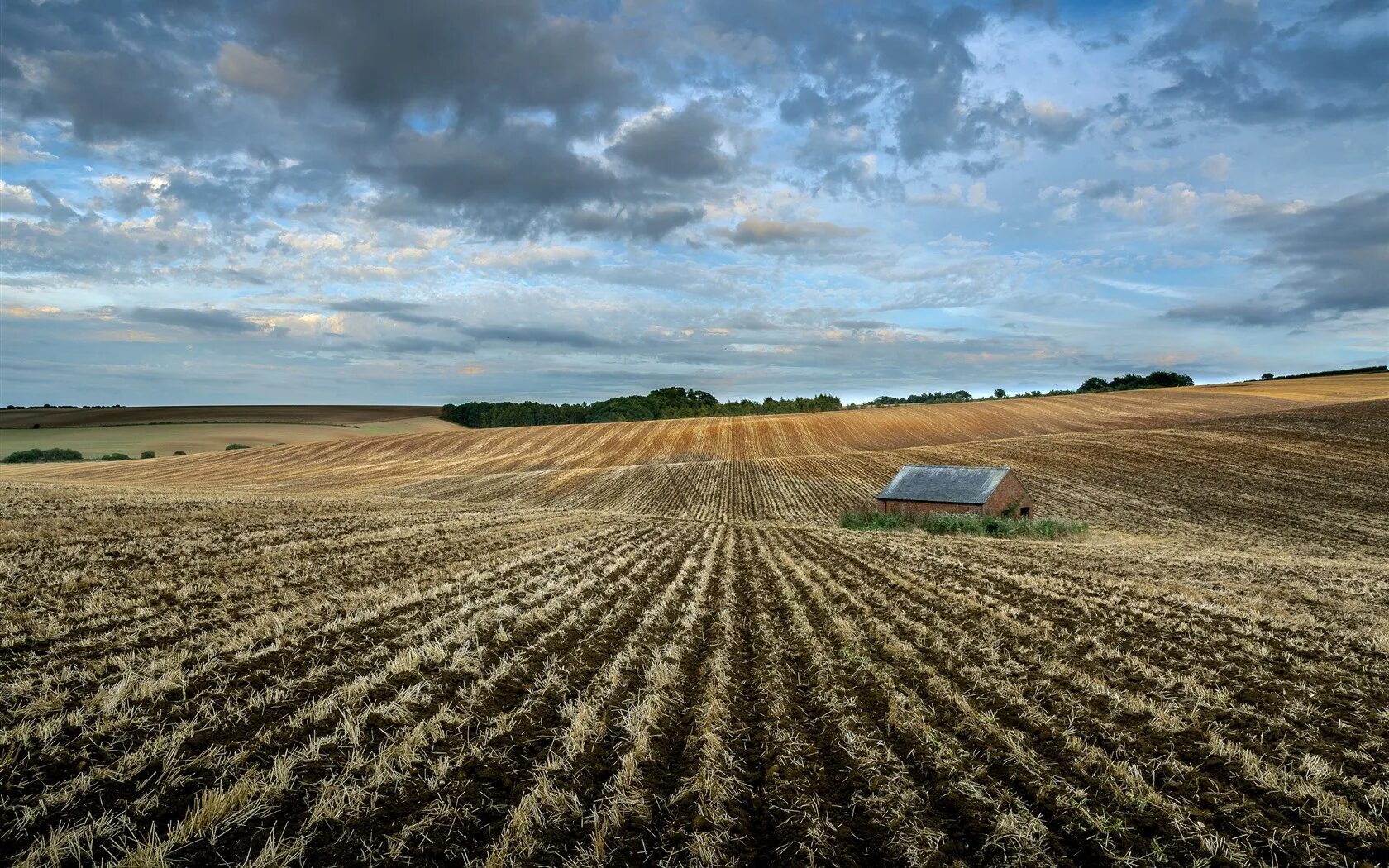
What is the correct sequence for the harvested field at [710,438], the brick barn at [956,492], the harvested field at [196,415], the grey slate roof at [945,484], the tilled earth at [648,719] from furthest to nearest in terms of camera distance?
the harvested field at [196,415], the harvested field at [710,438], the grey slate roof at [945,484], the brick barn at [956,492], the tilled earth at [648,719]

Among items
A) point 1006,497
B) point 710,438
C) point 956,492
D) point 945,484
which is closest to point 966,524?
point 956,492

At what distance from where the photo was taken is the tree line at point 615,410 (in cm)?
14875

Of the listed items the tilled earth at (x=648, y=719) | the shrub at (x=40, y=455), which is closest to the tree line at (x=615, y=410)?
the shrub at (x=40, y=455)

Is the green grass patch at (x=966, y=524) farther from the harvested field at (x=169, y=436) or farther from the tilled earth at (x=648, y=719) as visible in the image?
the harvested field at (x=169, y=436)

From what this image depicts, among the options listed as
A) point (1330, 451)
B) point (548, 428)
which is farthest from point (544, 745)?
point (548, 428)

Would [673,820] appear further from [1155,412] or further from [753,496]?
[1155,412]

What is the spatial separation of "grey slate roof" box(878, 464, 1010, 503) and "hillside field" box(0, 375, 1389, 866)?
15.9m

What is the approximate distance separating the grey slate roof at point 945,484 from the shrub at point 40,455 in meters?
107

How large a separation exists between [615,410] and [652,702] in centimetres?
15043

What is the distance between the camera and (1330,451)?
163 ft

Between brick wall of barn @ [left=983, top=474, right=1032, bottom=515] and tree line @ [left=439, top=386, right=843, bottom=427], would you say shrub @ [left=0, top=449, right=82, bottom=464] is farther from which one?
brick wall of barn @ [left=983, top=474, right=1032, bottom=515]

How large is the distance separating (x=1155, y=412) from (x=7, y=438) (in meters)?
164

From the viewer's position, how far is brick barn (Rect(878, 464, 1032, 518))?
3769 cm

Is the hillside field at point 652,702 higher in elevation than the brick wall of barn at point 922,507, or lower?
higher
